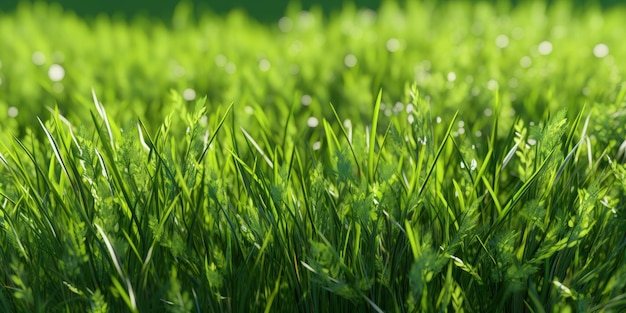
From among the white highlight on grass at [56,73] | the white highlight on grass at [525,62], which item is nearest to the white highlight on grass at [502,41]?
the white highlight on grass at [525,62]

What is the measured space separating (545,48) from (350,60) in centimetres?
110

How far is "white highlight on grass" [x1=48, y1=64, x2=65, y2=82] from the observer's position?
4.27m

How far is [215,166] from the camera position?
89.7 inches

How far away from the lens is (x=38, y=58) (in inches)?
186

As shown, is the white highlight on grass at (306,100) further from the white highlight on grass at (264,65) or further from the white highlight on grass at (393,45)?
the white highlight on grass at (393,45)

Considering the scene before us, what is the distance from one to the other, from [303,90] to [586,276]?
7.55 feet

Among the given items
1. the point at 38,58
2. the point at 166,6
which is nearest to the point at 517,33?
the point at 38,58

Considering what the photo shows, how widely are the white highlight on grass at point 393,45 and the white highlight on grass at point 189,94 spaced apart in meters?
1.27

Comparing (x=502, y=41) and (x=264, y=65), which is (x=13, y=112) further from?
(x=502, y=41)

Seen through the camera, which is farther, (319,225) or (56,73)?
(56,73)

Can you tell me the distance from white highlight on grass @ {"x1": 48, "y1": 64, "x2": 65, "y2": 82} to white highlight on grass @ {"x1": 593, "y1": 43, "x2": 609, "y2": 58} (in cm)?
288

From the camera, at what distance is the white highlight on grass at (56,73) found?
168 inches

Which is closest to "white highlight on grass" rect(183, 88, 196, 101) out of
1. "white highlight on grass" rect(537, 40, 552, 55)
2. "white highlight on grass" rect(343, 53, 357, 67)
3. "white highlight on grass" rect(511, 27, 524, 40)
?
"white highlight on grass" rect(343, 53, 357, 67)

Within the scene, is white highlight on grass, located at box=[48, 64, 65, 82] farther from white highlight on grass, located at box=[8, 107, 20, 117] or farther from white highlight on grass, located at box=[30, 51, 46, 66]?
white highlight on grass, located at box=[8, 107, 20, 117]
